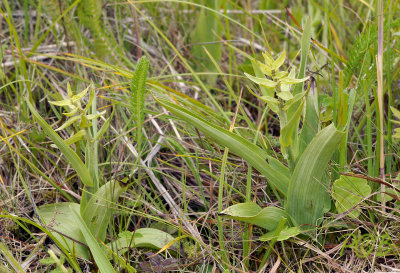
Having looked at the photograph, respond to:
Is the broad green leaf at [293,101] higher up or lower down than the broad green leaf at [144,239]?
higher up

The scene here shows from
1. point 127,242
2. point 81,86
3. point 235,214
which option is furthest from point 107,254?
point 81,86

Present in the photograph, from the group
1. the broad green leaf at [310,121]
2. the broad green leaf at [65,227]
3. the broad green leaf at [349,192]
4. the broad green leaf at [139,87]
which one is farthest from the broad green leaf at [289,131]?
the broad green leaf at [65,227]

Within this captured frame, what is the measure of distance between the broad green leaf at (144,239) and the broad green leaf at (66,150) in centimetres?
20

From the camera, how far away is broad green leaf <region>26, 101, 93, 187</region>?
1.26 metres

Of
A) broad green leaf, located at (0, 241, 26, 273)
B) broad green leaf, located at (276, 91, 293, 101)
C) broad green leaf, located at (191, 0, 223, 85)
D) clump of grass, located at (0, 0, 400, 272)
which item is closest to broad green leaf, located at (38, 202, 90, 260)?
clump of grass, located at (0, 0, 400, 272)

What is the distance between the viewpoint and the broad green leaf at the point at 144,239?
54.9 inches

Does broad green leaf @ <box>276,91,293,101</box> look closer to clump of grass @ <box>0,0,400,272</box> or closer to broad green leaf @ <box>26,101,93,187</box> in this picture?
clump of grass @ <box>0,0,400,272</box>

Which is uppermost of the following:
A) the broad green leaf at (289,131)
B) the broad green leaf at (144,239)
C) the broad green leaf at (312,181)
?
the broad green leaf at (289,131)

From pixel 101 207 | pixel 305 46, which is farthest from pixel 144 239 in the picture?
pixel 305 46

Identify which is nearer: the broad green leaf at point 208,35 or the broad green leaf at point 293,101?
the broad green leaf at point 293,101

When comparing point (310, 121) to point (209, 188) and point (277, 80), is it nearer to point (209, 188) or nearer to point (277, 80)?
point (277, 80)

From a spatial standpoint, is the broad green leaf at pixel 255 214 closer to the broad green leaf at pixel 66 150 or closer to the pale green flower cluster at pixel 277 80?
the pale green flower cluster at pixel 277 80

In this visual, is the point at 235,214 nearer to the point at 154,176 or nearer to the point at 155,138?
the point at 154,176

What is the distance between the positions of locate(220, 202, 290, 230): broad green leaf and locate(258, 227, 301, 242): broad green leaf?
0.09 feet
